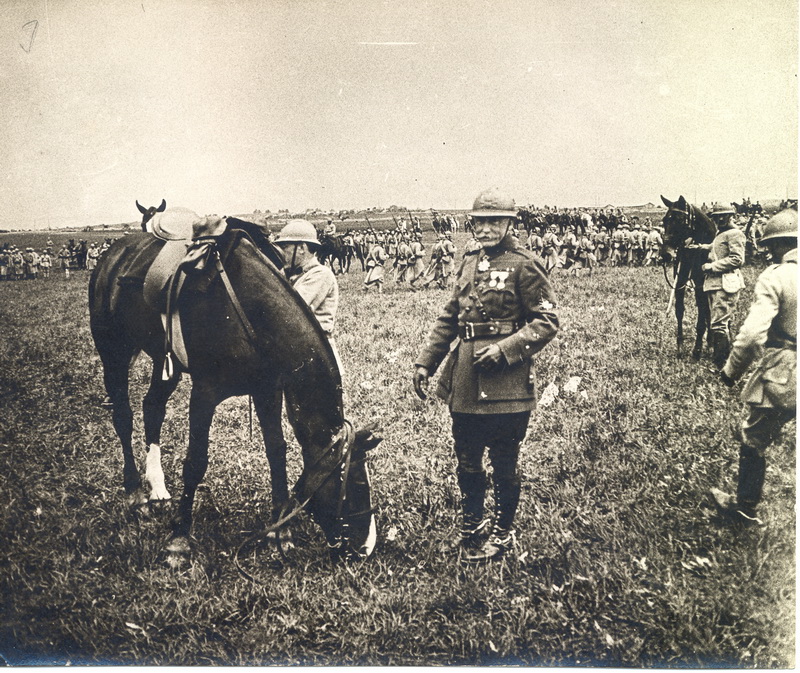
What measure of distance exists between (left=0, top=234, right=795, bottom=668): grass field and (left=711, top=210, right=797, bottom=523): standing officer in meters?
0.21

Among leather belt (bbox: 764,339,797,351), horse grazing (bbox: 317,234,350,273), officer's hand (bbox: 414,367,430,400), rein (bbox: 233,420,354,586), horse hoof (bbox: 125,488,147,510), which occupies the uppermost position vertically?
horse grazing (bbox: 317,234,350,273)

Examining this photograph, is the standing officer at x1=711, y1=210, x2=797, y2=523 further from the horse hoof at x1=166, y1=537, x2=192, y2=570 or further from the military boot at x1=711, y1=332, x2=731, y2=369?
the horse hoof at x1=166, y1=537, x2=192, y2=570

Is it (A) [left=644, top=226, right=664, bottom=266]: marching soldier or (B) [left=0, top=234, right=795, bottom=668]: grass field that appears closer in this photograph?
(B) [left=0, top=234, right=795, bottom=668]: grass field

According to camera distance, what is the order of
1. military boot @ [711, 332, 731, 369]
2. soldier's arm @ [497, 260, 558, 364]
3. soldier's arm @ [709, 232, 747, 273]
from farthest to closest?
soldier's arm @ [709, 232, 747, 273] < military boot @ [711, 332, 731, 369] < soldier's arm @ [497, 260, 558, 364]

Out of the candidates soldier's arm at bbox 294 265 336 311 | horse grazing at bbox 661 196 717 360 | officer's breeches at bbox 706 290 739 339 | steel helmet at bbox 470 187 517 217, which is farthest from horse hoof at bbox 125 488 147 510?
officer's breeches at bbox 706 290 739 339

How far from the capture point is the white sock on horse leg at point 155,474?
343 centimetres

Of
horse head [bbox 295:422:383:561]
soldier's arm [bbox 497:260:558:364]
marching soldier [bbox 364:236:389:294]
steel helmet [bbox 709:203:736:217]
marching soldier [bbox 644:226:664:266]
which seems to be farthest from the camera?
marching soldier [bbox 364:236:389:294]

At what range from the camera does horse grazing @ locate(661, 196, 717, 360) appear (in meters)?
3.74

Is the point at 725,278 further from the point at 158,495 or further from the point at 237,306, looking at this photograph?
the point at 158,495

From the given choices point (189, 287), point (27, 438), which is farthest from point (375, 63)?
point (27, 438)

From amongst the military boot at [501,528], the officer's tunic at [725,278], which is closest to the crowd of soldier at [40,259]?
the military boot at [501,528]

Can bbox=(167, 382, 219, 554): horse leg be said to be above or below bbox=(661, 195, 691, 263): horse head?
below

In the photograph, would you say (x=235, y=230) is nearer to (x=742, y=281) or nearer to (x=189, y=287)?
(x=189, y=287)

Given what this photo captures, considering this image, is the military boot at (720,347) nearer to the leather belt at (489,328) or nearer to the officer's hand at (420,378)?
the leather belt at (489,328)
